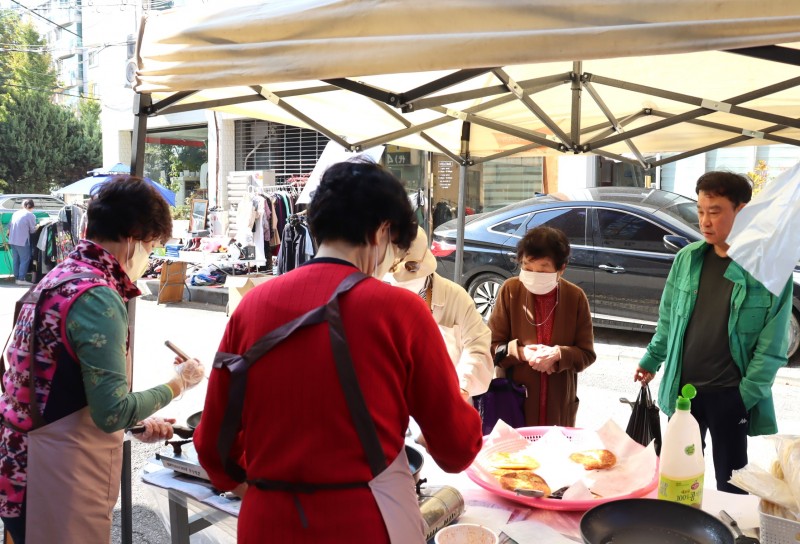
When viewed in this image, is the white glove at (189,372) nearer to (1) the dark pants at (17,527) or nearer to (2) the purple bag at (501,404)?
(1) the dark pants at (17,527)

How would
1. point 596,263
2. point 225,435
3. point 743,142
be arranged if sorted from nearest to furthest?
1. point 225,435
2. point 743,142
3. point 596,263

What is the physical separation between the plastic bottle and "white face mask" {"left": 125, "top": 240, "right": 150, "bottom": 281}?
1791 mm

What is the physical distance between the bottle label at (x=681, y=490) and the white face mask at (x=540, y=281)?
154 centimetres

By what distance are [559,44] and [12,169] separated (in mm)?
38109

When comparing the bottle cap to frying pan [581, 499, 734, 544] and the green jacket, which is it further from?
the green jacket

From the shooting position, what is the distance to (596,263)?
803 centimetres

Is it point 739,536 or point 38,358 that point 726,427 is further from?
point 38,358

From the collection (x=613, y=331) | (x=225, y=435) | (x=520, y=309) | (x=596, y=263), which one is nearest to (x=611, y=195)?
(x=596, y=263)

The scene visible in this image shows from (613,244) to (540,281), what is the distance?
196 inches

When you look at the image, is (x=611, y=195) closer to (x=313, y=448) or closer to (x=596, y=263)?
(x=596, y=263)

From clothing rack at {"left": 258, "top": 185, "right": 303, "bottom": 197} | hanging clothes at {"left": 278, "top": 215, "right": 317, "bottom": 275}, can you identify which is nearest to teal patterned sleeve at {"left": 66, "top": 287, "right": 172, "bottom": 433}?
hanging clothes at {"left": 278, "top": 215, "right": 317, "bottom": 275}

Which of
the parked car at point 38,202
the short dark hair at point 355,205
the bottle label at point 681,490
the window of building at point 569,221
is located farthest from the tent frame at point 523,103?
the parked car at point 38,202

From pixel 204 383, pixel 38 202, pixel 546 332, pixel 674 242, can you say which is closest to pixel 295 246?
pixel 204 383

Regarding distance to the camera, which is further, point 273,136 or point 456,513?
point 273,136
